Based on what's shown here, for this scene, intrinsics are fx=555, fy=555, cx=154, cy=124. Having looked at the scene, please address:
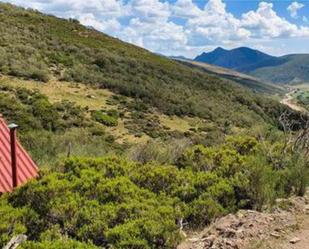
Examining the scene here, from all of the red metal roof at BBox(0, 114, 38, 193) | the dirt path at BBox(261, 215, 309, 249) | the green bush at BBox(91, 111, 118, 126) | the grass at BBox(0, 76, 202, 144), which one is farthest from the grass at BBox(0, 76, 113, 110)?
the dirt path at BBox(261, 215, 309, 249)

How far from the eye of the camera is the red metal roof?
930cm

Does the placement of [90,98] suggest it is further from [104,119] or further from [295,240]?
[295,240]

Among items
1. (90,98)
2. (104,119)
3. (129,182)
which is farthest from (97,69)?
(129,182)

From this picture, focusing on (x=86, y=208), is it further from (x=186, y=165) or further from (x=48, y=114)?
(x=48, y=114)

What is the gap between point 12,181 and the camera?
368 inches

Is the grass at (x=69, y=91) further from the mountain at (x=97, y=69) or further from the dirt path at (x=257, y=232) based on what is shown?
the dirt path at (x=257, y=232)

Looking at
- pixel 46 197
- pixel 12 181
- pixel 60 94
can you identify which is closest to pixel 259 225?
pixel 46 197

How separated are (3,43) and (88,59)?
33.0ft

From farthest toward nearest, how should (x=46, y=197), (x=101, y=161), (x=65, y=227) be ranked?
1. (x=101, y=161)
2. (x=46, y=197)
3. (x=65, y=227)

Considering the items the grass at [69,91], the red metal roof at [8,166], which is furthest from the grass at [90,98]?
the red metal roof at [8,166]

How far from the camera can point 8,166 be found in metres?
9.69

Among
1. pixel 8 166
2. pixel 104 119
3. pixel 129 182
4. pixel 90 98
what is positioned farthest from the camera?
pixel 90 98

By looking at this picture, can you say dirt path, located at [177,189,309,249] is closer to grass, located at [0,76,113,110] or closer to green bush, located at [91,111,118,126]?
green bush, located at [91,111,118,126]

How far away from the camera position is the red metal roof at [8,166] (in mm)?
9305
